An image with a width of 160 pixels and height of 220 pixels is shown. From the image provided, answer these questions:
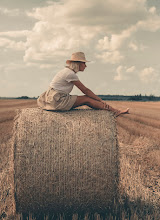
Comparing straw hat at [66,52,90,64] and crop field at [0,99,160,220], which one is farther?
straw hat at [66,52,90,64]

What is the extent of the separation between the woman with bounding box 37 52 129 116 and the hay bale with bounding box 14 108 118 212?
0.55m

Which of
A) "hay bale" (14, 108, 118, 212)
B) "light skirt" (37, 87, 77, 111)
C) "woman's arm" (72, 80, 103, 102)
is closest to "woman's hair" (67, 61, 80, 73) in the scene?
"woman's arm" (72, 80, 103, 102)

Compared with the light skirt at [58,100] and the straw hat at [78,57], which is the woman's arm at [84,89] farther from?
the straw hat at [78,57]

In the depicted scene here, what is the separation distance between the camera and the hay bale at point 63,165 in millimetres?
5477

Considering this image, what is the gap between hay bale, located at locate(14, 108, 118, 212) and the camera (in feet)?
18.0

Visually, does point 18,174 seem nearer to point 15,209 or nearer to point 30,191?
point 30,191

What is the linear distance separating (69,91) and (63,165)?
1.69 meters

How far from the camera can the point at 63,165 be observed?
5465 mm

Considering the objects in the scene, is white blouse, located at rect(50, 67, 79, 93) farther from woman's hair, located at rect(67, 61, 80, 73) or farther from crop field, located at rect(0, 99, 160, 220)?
crop field, located at rect(0, 99, 160, 220)

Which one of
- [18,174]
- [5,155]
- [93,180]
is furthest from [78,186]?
[5,155]

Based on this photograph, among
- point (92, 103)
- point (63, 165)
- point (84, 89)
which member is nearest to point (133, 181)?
point (92, 103)

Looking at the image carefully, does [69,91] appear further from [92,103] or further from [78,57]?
[78,57]

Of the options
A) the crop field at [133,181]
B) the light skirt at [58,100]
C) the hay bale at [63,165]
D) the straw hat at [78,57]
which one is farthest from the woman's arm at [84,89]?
the crop field at [133,181]

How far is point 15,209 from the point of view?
225 inches
